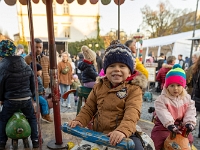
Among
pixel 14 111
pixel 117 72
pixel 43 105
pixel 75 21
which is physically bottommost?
pixel 43 105

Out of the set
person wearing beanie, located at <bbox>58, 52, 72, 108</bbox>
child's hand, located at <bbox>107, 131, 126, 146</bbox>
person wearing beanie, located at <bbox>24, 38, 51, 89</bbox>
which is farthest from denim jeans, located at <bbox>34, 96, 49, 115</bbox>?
child's hand, located at <bbox>107, 131, 126, 146</bbox>

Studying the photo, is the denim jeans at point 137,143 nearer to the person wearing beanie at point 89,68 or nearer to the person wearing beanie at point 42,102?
the person wearing beanie at point 42,102

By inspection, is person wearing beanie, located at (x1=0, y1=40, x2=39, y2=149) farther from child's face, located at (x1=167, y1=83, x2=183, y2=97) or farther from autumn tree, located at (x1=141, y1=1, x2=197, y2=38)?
autumn tree, located at (x1=141, y1=1, x2=197, y2=38)

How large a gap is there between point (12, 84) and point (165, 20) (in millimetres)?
27116

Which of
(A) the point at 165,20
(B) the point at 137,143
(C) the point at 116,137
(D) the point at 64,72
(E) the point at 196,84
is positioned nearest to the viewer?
(C) the point at 116,137

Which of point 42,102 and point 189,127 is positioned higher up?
point 189,127

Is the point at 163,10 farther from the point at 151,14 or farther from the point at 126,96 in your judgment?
the point at 126,96

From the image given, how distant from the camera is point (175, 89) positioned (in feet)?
7.86

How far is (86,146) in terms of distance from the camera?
1.65 m

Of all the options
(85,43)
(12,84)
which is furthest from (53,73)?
(85,43)

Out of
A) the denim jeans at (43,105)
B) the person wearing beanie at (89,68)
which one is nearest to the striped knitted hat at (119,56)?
the denim jeans at (43,105)

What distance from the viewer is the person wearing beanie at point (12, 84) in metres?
2.85

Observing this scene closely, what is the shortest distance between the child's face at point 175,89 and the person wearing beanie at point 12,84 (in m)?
2.07

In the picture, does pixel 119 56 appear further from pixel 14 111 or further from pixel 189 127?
pixel 14 111
